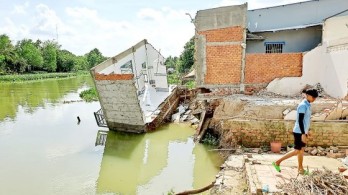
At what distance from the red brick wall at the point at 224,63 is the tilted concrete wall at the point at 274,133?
3.00 metres

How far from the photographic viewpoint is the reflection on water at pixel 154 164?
7.81 meters

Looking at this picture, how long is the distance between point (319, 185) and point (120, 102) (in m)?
8.43

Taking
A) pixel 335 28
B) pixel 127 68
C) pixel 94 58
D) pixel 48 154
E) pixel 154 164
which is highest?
pixel 94 58

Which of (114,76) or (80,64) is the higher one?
(80,64)

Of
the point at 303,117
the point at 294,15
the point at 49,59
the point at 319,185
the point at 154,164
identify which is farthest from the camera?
the point at 49,59

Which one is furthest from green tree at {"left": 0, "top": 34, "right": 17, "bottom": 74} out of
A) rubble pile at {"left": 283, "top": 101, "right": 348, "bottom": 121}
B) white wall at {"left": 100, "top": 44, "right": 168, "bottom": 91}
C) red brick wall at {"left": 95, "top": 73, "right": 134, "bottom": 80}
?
rubble pile at {"left": 283, "top": 101, "right": 348, "bottom": 121}

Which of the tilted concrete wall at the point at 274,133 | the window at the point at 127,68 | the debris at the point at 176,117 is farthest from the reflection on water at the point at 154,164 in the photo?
the window at the point at 127,68

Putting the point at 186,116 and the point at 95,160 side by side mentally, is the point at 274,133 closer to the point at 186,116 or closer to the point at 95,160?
the point at 95,160

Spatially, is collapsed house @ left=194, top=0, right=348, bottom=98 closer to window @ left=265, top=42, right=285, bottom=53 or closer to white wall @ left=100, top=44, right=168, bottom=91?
window @ left=265, top=42, right=285, bottom=53


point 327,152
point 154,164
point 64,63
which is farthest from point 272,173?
point 64,63

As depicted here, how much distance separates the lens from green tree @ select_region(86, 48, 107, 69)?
83688 millimetres

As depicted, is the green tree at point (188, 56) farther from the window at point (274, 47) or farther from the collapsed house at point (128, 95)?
the window at point (274, 47)

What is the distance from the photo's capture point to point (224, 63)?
11766mm

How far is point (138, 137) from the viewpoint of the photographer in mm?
12367
